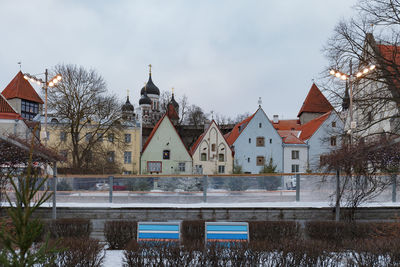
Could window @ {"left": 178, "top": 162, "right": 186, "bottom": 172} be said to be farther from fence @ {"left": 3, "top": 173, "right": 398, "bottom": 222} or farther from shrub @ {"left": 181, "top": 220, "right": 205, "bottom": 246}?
shrub @ {"left": 181, "top": 220, "right": 205, "bottom": 246}

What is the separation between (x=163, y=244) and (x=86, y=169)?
1063 inches

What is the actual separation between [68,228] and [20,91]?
157 ft

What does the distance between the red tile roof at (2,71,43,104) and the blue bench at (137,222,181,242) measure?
5006 centimetres

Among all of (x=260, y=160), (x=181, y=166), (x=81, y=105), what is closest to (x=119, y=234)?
(x=81, y=105)

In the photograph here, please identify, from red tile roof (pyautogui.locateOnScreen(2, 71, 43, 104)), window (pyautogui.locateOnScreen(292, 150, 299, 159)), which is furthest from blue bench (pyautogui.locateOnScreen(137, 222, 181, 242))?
red tile roof (pyautogui.locateOnScreen(2, 71, 43, 104))

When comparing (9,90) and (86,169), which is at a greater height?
(9,90)

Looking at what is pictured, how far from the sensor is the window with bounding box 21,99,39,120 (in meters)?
54.7

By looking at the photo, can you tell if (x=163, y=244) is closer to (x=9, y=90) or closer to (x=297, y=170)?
(x=297, y=170)

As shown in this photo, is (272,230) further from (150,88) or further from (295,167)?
Result: (150,88)

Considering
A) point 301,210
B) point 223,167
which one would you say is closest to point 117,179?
point 301,210

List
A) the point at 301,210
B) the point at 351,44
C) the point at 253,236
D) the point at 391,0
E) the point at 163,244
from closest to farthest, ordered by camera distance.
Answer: the point at 163,244, the point at 253,236, the point at 301,210, the point at 391,0, the point at 351,44

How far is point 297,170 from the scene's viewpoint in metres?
44.6

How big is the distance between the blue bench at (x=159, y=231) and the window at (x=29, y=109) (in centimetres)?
4964

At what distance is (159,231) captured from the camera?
1031cm
